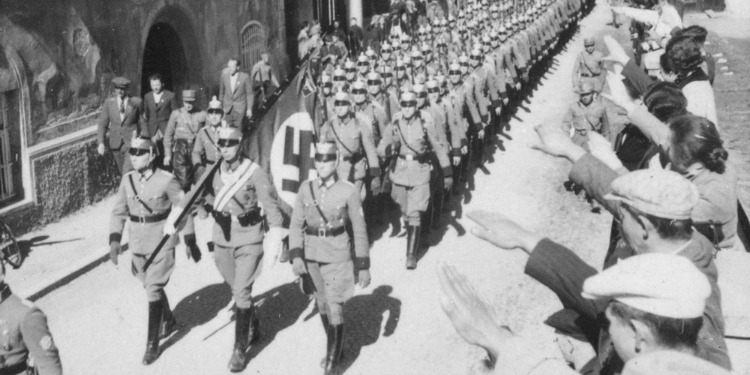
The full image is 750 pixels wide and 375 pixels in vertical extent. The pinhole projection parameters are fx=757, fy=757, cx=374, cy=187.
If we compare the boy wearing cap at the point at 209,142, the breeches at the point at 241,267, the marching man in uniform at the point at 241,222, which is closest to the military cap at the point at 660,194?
the marching man in uniform at the point at 241,222

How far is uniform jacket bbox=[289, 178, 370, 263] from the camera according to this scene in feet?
20.9

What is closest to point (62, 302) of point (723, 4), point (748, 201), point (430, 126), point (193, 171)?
point (193, 171)

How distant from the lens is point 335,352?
6266 mm

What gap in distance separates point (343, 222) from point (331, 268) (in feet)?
1.33

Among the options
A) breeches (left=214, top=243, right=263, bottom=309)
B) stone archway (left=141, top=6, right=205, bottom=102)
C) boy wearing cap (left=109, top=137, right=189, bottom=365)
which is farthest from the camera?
stone archway (left=141, top=6, right=205, bottom=102)

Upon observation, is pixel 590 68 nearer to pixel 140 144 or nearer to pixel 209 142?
pixel 209 142

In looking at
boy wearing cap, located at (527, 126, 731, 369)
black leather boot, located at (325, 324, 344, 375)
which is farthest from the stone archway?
boy wearing cap, located at (527, 126, 731, 369)

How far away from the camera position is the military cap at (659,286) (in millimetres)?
2074

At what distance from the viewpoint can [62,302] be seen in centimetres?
776

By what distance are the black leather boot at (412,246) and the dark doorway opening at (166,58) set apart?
7.14 m

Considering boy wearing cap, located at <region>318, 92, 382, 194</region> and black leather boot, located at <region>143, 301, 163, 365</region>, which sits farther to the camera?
boy wearing cap, located at <region>318, 92, 382, 194</region>

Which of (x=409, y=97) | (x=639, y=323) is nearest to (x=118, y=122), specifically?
(x=409, y=97)

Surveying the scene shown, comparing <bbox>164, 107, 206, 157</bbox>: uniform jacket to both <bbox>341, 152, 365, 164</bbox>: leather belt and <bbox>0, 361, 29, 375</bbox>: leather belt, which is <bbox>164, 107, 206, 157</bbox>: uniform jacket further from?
<bbox>0, 361, 29, 375</bbox>: leather belt

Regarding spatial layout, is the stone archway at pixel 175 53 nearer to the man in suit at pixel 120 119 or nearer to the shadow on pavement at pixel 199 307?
the man in suit at pixel 120 119
